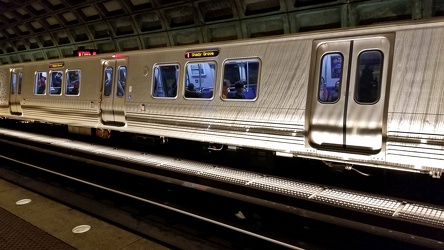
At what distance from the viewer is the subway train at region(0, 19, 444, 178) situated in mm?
5230

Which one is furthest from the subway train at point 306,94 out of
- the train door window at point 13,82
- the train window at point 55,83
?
the train door window at point 13,82

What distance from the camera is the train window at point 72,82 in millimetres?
11375

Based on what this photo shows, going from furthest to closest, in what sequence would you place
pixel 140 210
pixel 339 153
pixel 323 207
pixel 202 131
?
pixel 202 131
pixel 140 210
pixel 339 153
pixel 323 207

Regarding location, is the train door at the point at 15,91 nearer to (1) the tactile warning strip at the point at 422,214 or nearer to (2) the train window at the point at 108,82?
(2) the train window at the point at 108,82

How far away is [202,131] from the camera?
25.8 ft

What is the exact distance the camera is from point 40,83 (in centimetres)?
1309

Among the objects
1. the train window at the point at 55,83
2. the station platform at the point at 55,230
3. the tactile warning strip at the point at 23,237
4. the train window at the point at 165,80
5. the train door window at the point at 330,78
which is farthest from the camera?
the train window at the point at 55,83

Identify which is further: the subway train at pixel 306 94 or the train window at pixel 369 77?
the train window at pixel 369 77

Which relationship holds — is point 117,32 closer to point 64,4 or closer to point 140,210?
point 64,4

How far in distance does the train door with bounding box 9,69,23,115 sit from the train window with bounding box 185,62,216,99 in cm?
933

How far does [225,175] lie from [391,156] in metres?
2.74

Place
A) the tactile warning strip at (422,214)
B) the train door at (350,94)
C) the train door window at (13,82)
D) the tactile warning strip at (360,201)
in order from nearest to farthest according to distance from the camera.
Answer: the tactile warning strip at (422,214)
the tactile warning strip at (360,201)
the train door at (350,94)
the train door window at (13,82)

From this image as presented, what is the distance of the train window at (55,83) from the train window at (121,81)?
10.7ft

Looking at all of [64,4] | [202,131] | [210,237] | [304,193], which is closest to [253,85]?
[202,131]
